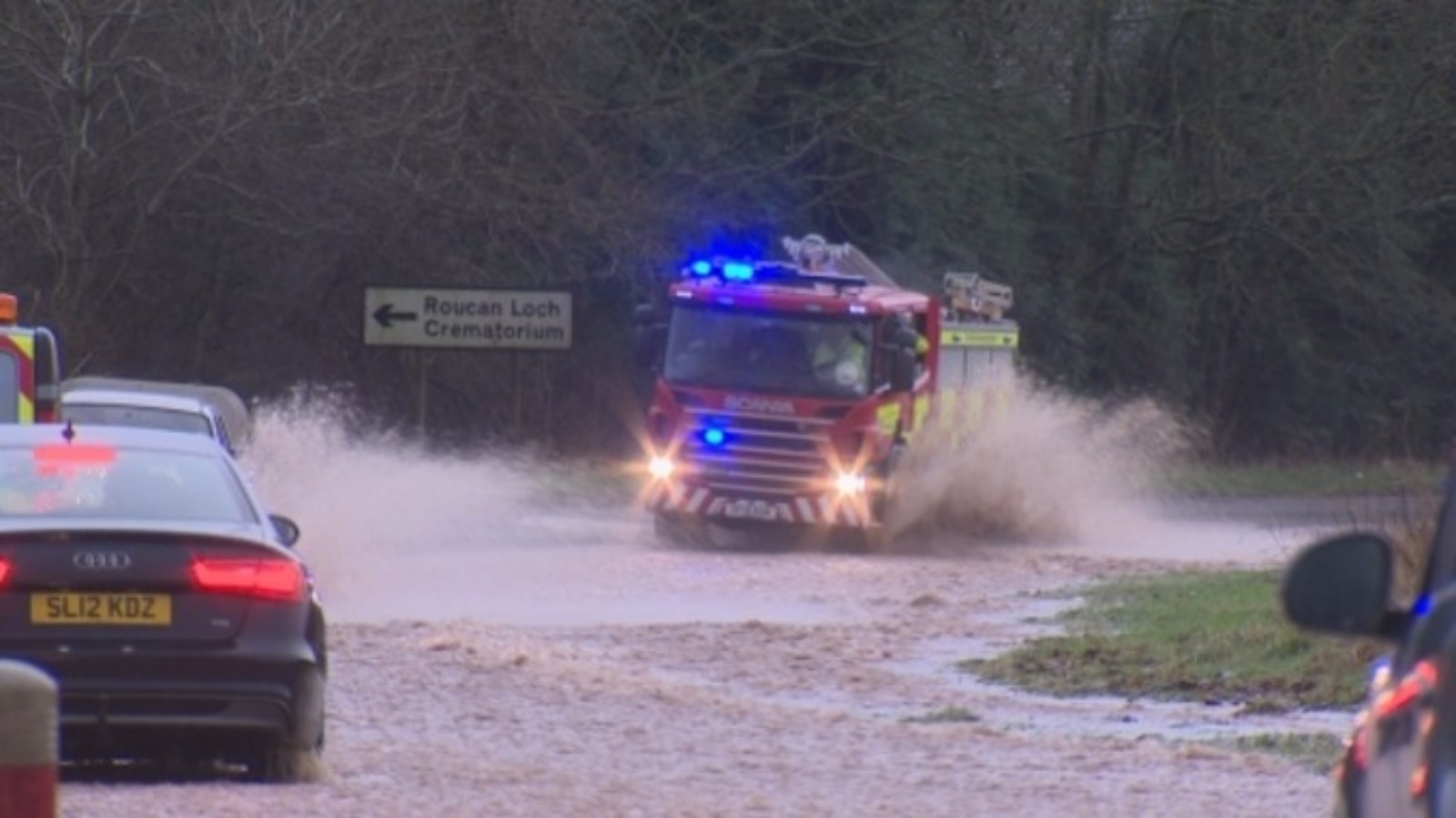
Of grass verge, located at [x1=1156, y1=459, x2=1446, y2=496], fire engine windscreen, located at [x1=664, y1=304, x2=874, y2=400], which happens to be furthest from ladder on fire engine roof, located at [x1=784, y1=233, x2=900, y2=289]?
grass verge, located at [x1=1156, y1=459, x2=1446, y2=496]

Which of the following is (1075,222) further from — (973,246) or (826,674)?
(826,674)

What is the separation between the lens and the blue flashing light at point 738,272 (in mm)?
31016

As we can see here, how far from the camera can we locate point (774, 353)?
100 feet

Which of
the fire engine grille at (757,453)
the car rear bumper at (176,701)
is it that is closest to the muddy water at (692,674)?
the car rear bumper at (176,701)

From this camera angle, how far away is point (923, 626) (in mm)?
22422

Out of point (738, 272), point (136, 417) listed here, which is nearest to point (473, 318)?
point (738, 272)

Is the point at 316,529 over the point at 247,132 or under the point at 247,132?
under

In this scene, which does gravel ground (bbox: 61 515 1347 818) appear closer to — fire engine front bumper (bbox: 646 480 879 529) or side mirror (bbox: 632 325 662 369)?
fire engine front bumper (bbox: 646 480 879 529)

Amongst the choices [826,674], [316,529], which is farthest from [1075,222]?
[826,674]

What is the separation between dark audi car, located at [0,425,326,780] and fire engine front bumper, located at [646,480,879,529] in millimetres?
17907

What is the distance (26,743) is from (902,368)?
24.5 m

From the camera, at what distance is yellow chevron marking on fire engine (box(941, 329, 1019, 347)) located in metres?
34.1

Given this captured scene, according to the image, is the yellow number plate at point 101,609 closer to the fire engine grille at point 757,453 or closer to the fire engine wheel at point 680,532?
the fire engine grille at point 757,453

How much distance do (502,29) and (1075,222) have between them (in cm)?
1631
